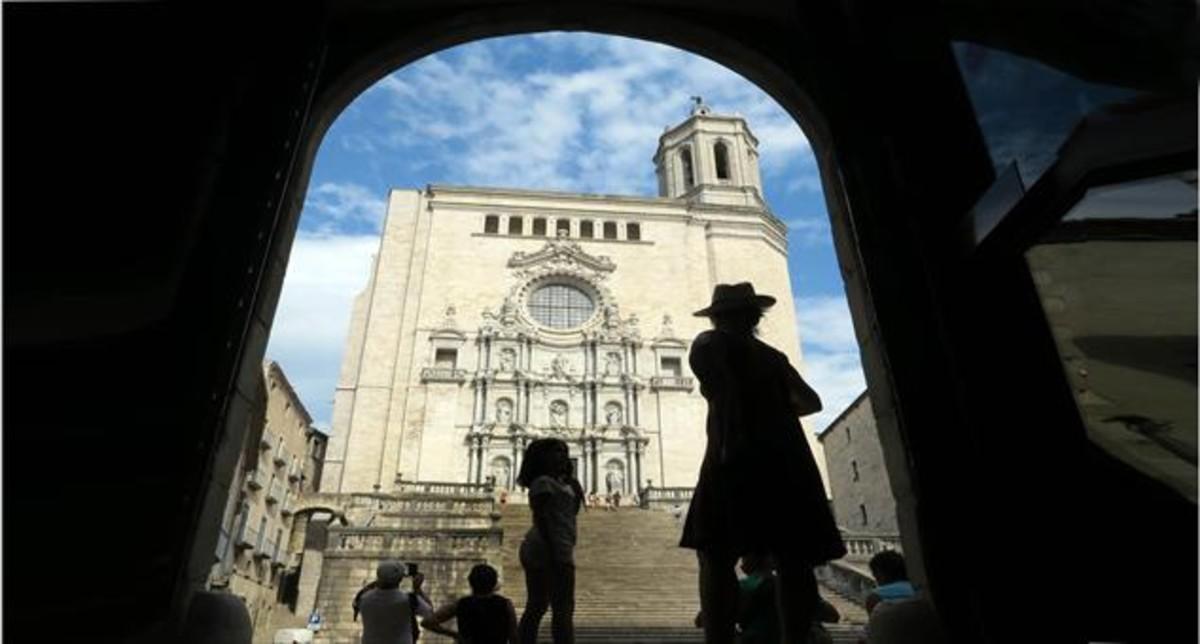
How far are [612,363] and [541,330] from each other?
3811 mm

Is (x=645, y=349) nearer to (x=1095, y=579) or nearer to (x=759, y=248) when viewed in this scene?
(x=759, y=248)

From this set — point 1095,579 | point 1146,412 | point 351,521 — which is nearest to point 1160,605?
point 1095,579

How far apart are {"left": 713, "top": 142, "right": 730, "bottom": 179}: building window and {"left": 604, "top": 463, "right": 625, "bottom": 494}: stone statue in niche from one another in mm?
19763

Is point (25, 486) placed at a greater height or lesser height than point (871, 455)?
lesser

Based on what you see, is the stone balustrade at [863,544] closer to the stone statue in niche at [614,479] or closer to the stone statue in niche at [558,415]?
the stone statue in niche at [614,479]

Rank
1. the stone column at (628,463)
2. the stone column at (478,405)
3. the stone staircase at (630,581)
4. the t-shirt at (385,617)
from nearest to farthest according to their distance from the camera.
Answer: the t-shirt at (385,617) < the stone staircase at (630,581) < the stone column at (628,463) < the stone column at (478,405)

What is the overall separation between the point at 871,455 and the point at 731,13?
2811 centimetres

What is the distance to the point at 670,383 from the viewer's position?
102 ft

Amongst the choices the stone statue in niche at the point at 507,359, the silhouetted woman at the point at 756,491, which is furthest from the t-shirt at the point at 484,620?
the stone statue in niche at the point at 507,359

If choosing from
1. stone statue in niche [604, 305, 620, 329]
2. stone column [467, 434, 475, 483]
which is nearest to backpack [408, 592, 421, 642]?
stone column [467, 434, 475, 483]

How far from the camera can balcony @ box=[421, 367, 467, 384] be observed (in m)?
29.6

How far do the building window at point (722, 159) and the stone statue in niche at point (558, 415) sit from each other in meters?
18.1

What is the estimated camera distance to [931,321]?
280 cm

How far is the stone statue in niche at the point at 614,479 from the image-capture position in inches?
1110
